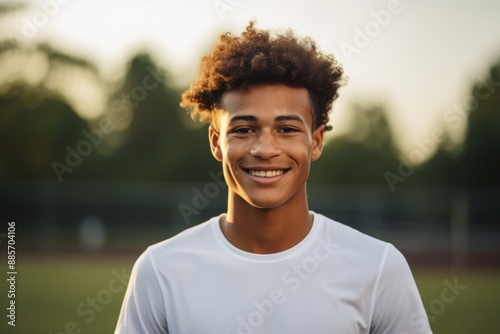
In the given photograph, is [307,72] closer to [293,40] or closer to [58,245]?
[293,40]

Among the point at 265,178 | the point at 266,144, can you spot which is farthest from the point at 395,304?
the point at 266,144

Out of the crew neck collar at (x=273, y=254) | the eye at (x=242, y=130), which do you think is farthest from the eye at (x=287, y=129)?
the crew neck collar at (x=273, y=254)

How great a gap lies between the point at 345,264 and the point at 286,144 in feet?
1.91

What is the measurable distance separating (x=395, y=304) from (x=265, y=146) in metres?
0.87

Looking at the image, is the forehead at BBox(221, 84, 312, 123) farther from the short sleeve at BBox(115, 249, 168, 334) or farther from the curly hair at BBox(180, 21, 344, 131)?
the short sleeve at BBox(115, 249, 168, 334)

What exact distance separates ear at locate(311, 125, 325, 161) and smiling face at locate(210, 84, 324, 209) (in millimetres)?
134

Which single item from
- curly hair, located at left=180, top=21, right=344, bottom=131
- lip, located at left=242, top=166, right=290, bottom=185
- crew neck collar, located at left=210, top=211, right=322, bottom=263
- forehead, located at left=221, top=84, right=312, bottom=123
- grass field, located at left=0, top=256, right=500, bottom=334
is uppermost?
curly hair, located at left=180, top=21, right=344, bottom=131

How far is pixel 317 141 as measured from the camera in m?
3.53

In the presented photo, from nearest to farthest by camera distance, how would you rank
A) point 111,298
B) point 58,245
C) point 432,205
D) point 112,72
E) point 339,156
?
point 111,298 → point 58,245 → point 432,205 → point 339,156 → point 112,72

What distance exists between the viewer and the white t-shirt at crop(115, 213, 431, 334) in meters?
3.15

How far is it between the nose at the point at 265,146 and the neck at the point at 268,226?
0.94 feet

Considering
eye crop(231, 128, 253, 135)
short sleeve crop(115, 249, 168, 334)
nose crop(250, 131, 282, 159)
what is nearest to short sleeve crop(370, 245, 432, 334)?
nose crop(250, 131, 282, 159)

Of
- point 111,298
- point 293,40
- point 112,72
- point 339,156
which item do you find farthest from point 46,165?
point 293,40

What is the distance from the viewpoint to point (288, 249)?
131 inches
